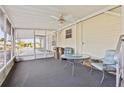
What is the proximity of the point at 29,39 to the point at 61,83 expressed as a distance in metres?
7.59

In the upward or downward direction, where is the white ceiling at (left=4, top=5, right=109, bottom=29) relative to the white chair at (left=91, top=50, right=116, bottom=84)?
upward

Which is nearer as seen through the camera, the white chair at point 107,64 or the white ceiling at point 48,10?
the white chair at point 107,64

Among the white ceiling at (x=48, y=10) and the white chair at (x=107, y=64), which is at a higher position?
the white ceiling at (x=48, y=10)

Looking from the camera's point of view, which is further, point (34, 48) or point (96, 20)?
point (34, 48)

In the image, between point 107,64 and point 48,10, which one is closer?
point 107,64

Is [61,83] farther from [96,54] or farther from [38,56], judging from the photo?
[38,56]

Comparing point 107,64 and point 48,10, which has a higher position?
point 48,10

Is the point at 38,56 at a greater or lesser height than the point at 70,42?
lesser

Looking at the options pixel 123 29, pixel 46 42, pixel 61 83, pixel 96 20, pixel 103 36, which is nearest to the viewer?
pixel 123 29

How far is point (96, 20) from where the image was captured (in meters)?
5.73

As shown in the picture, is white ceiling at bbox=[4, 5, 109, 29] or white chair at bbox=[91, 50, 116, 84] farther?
white ceiling at bbox=[4, 5, 109, 29]

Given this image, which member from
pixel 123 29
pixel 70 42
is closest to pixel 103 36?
pixel 123 29
